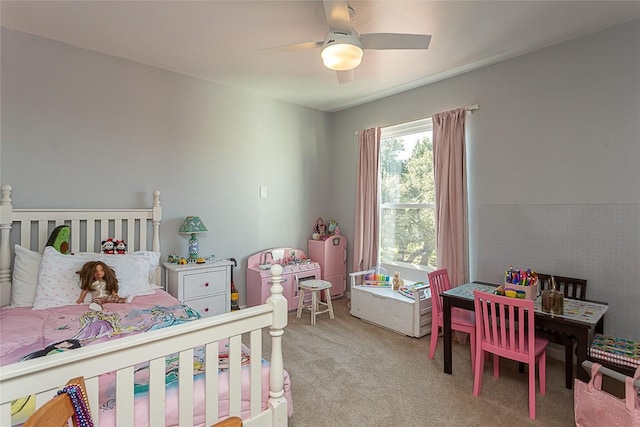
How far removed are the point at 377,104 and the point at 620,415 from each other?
353 centimetres

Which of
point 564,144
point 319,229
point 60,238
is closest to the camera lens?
point 60,238

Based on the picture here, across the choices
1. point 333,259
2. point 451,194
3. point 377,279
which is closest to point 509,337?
point 451,194

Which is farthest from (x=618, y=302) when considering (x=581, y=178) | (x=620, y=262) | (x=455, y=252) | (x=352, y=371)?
(x=352, y=371)

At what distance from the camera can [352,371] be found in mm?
2508

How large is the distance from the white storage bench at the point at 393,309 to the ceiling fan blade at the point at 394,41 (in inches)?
82.7

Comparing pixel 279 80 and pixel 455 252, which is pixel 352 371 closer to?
pixel 455 252

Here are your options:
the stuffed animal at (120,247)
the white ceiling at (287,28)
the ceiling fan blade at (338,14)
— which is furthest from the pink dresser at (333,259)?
the ceiling fan blade at (338,14)

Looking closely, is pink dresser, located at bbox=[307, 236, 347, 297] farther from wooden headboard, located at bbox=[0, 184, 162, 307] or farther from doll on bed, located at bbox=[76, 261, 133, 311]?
doll on bed, located at bbox=[76, 261, 133, 311]

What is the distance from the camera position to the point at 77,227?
270cm

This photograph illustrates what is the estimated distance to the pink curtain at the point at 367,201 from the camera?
13.3 feet

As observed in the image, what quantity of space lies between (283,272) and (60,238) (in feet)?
6.70

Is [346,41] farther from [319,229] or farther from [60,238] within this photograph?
[319,229]

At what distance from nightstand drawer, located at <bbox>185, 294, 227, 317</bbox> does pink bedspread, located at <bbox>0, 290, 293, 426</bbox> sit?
0.61m

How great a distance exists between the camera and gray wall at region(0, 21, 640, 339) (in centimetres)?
247
